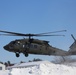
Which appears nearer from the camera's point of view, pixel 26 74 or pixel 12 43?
pixel 26 74

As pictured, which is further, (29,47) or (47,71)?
(29,47)

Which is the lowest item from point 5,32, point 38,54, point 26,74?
point 26,74

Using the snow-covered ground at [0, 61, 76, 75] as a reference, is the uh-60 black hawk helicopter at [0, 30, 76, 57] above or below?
above

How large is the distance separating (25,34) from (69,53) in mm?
6992

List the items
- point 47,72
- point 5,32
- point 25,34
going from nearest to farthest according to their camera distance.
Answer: point 47,72 < point 5,32 < point 25,34

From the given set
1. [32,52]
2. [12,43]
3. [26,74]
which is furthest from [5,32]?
[26,74]

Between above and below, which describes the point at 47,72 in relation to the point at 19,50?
below

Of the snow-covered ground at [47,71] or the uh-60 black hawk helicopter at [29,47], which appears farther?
the uh-60 black hawk helicopter at [29,47]

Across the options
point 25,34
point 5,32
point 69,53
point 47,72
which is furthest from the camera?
point 69,53

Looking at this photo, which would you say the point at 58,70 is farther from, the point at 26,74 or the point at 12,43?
the point at 12,43

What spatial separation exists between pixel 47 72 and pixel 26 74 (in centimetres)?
178

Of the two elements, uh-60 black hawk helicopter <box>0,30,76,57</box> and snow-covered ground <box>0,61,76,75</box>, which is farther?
uh-60 black hawk helicopter <box>0,30,76,57</box>

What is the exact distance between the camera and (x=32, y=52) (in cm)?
3559

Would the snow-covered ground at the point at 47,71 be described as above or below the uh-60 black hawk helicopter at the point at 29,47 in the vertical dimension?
below
